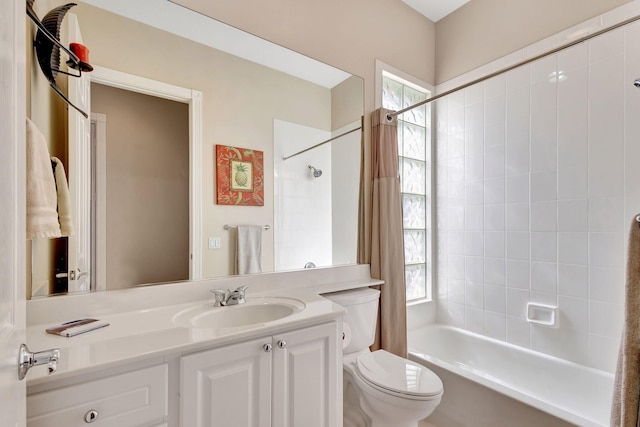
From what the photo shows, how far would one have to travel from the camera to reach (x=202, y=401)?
37.7 inches

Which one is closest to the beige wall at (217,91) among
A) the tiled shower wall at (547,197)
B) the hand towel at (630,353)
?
the tiled shower wall at (547,197)

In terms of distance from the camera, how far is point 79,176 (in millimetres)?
1162

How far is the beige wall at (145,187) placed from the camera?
4.02ft

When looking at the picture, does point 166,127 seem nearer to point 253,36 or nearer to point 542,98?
point 253,36

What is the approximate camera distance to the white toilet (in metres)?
1.35

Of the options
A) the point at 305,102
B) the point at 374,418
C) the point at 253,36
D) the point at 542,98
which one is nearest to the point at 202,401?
the point at 374,418

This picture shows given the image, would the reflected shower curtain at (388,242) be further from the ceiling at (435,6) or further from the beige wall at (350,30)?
the ceiling at (435,6)

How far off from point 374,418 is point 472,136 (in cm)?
199

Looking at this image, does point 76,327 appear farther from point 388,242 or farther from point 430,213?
point 430,213

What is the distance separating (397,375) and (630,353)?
0.86 metres

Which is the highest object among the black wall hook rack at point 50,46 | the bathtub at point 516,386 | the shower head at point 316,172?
the black wall hook rack at point 50,46

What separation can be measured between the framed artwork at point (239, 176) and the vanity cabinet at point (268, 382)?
725mm

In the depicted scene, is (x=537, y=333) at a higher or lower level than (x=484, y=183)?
lower

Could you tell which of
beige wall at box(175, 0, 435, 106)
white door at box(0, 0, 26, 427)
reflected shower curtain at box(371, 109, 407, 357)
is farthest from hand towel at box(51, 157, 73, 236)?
reflected shower curtain at box(371, 109, 407, 357)
